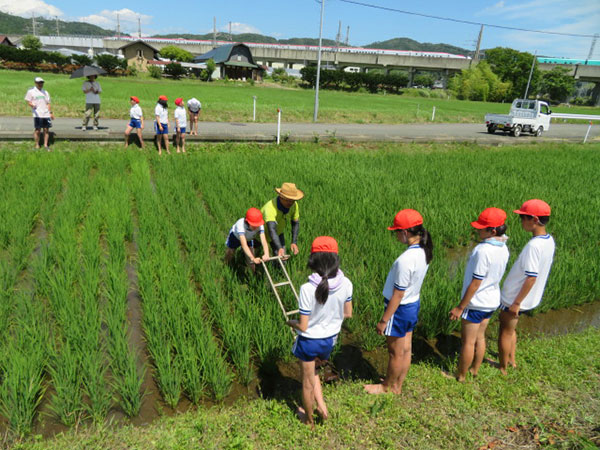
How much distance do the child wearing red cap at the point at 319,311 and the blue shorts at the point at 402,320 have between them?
37cm

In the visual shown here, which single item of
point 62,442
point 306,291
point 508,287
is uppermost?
point 306,291

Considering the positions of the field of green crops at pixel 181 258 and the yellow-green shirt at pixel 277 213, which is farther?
the yellow-green shirt at pixel 277 213

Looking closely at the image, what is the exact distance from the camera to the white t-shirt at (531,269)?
285 centimetres

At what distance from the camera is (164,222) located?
5.59 meters

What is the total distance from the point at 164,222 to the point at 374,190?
4.10 metres

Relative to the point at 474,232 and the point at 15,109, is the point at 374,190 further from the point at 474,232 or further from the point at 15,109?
the point at 15,109

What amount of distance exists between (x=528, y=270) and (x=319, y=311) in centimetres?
167

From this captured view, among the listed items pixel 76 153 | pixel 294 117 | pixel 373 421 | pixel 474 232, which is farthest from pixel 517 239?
pixel 294 117

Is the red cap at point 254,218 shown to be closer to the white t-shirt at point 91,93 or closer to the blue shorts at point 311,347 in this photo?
the blue shorts at point 311,347

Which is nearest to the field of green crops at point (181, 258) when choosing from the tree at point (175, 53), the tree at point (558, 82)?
the tree at point (175, 53)

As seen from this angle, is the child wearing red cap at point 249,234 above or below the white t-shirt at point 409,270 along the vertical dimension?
below

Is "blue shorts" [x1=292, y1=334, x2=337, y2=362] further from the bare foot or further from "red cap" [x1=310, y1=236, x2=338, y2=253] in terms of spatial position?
the bare foot

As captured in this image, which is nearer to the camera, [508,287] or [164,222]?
[508,287]

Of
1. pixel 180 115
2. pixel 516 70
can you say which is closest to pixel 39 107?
pixel 180 115
